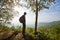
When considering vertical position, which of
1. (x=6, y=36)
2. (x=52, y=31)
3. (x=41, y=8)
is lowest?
(x=52, y=31)

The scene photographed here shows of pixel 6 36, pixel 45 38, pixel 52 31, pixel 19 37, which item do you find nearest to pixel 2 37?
pixel 6 36

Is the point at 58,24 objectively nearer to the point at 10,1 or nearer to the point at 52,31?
the point at 52,31

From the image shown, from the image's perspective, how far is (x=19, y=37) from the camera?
626 inches

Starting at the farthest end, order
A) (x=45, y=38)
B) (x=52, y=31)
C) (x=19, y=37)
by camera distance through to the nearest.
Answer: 1. (x=52, y=31)
2. (x=45, y=38)
3. (x=19, y=37)

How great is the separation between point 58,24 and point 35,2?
5.39 metres

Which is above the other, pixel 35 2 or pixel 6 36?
pixel 35 2

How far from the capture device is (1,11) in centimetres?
2461

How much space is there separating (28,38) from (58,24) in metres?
9.69

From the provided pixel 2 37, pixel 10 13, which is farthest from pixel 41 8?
pixel 2 37

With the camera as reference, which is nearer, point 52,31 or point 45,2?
point 45,2

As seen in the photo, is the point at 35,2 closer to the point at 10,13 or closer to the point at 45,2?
the point at 45,2

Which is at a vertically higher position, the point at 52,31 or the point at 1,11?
the point at 1,11

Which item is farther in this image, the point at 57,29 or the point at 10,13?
the point at 10,13

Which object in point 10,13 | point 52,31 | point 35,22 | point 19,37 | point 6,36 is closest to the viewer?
point 19,37
